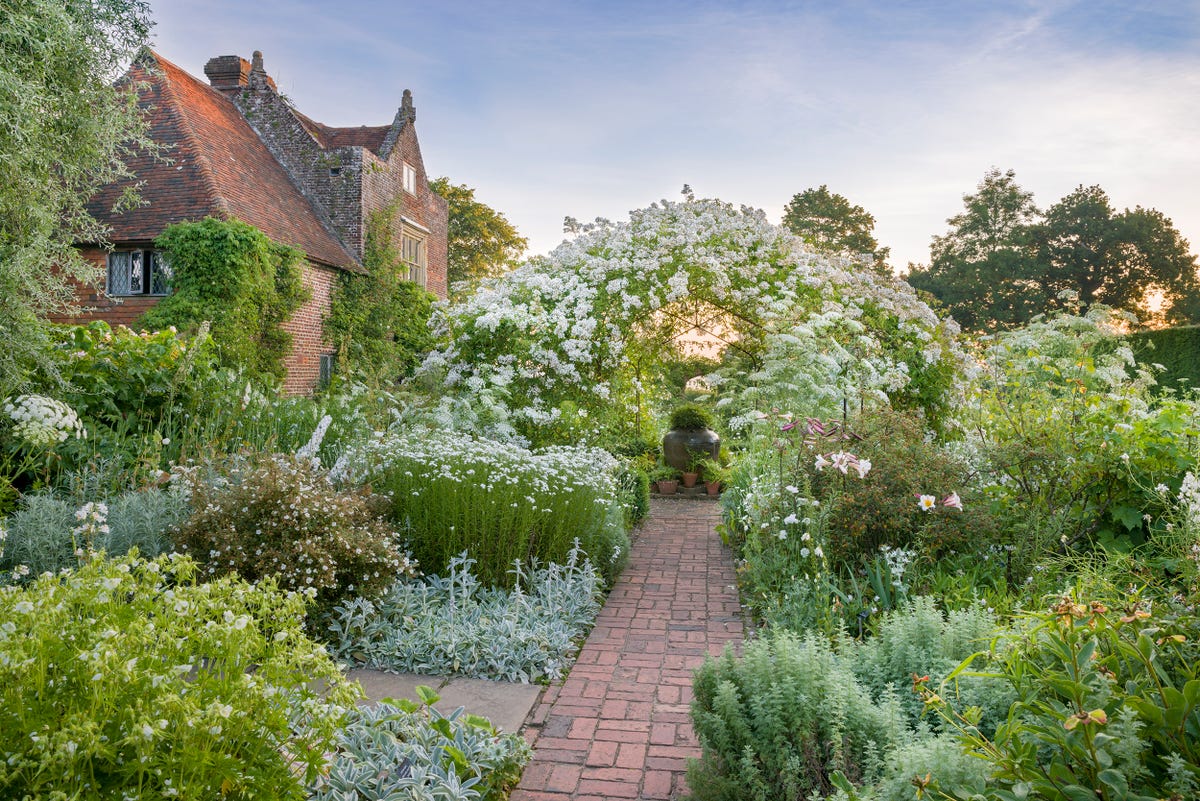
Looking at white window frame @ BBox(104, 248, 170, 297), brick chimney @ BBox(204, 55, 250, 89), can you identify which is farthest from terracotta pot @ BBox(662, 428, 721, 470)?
brick chimney @ BBox(204, 55, 250, 89)

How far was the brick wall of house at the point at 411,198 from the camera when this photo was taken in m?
19.9

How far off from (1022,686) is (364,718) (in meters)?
2.22

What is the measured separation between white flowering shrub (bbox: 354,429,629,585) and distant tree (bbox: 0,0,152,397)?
273 cm

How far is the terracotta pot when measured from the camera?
1188cm

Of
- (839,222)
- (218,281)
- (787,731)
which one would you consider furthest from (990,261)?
(787,731)

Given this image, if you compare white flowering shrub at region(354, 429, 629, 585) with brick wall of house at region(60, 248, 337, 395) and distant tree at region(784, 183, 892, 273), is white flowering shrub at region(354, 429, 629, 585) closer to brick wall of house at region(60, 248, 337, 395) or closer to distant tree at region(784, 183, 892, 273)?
brick wall of house at region(60, 248, 337, 395)

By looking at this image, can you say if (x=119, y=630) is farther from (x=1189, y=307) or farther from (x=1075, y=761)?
(x=1189, y=307)

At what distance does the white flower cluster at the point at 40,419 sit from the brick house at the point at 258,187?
9.59 meters

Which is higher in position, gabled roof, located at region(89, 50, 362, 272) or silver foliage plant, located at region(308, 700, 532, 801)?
gabled roof, located at region(89, 50, 362, 272)

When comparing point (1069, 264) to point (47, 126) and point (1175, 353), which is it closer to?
point (1175, 353)

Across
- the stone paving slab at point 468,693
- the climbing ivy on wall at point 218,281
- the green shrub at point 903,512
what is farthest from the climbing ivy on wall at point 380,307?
the stone paving slab at point 468,693

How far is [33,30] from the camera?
17.1 ft

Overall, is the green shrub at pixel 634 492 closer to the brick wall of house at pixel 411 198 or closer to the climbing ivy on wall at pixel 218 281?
the climbing ivy on wall at pixel 218 281

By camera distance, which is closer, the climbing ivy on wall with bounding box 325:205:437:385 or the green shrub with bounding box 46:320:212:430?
the green shrub with bounding box 46:320:212:430
